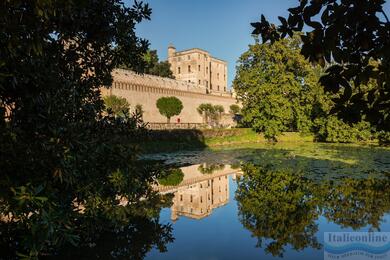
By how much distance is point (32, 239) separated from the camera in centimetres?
326

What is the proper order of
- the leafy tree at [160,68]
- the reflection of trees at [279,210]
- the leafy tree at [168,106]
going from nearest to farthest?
1. the reflection of trees at [279,210]
2. the leafy tree at [168,106]
3. the leafy tree at [160,68]

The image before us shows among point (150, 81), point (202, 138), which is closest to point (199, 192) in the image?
point (202, 138)

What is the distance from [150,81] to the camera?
39.2 metres

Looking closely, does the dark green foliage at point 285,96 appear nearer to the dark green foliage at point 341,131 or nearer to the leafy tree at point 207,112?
the dark green foliage at point 341,131

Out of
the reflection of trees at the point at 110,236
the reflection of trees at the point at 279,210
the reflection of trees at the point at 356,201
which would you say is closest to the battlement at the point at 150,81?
the reflection of trees at the point at 279,210

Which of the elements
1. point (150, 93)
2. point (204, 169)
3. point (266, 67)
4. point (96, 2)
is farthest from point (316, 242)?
point (150, 93)

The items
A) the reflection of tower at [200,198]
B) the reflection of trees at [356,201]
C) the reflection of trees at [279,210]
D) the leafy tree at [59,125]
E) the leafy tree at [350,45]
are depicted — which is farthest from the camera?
the reflection of tower at [200,198]

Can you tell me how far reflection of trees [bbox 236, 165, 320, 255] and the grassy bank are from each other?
1145 centimetres

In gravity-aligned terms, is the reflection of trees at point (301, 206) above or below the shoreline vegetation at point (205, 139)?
below

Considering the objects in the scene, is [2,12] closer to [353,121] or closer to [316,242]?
[353,121]

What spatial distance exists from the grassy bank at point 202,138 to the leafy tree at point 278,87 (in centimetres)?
158

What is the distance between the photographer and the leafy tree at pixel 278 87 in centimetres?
2962

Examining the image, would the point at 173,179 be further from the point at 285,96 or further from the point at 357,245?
the point at 285,96

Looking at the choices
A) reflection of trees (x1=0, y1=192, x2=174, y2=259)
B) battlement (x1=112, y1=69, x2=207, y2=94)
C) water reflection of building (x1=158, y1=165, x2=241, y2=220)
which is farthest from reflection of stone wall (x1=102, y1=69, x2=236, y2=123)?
reflection of trees (x1=0, y1=192, x2=174, y2=259)
